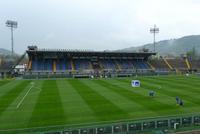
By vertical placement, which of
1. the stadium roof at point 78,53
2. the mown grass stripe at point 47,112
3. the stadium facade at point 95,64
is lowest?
the mown grass stripe at point 47,112

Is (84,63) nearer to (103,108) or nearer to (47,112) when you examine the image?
(103,108)

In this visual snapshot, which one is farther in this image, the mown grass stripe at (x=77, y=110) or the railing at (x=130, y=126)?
the mown grass stripe at (x=77, y=110)

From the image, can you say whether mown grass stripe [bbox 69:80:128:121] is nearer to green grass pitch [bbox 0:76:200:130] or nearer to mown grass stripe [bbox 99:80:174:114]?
green grass pitch [bbox 0:76:200:130]

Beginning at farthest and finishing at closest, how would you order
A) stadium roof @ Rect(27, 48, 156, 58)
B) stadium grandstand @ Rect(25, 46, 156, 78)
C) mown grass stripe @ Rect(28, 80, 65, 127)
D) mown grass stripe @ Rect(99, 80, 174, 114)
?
stadium roof @ Rect(27, 48, 156, 58), stadium grandstand @ Rect(25, 46, 156, 78), mown grass stripe @ Rect(99, 80, 174, 114), mown grass stripe @ Rect(28, 80, 65, 127)

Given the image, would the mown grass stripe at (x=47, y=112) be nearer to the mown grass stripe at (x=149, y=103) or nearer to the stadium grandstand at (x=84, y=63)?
the mown grass stripe at (x=149, y=103)

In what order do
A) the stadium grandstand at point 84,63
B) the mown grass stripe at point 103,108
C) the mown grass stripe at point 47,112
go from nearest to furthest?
the mown grass stripe at point 47,112 → the mown grass stripe at point 103,108 → the stadium grandstand at point 84,63

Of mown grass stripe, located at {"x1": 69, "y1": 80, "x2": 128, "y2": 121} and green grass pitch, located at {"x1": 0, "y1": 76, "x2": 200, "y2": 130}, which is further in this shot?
mown grass stripe, located at {"x1": 69, "y1": 80, "x2": 128, "y2": 121}

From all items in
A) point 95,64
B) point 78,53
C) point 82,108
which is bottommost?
point 82,108

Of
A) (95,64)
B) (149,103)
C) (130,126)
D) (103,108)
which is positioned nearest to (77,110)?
(103,108)

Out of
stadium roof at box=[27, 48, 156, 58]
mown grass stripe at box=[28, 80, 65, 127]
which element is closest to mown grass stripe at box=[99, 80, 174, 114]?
mown grass stripe at box=[28, 80, 65, 127]

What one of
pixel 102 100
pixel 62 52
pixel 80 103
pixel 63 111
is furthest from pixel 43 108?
pixel 62 52

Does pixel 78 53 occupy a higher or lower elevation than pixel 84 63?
higher

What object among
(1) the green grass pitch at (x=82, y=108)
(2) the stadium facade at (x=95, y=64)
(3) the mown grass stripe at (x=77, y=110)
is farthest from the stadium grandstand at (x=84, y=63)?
(3) the mown grass stripe at (x=77, y=110)

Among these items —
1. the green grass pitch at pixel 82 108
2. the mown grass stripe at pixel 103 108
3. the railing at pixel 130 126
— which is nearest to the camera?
the railing at pixel 130 126
